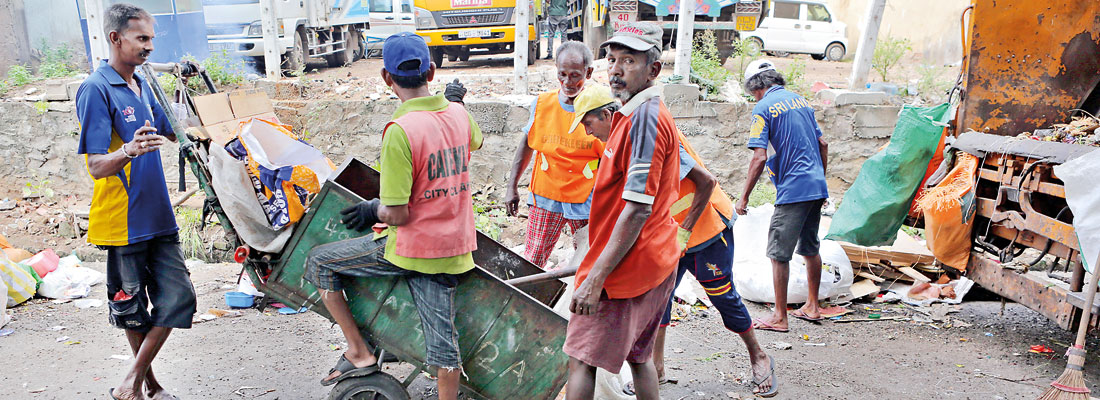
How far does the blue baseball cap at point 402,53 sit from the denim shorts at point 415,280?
653 millimetres

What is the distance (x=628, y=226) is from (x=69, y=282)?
15.6ft

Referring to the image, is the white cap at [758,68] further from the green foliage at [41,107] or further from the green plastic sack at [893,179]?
the green foliage at [41,107]

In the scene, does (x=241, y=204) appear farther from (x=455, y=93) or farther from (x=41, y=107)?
(x=41, y=107)

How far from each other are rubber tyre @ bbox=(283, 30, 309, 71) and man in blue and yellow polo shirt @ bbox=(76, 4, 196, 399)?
7070 millimetres

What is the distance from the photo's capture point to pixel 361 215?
2.72 meters

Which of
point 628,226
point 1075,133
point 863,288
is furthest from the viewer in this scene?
point 863,288

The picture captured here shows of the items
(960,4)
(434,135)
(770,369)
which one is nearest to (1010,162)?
(770,369)

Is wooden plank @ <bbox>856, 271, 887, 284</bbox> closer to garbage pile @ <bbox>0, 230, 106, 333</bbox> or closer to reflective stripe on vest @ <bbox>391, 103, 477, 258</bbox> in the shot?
reflective stripe on vest @ <bbox>391, 103, 477, 258</bbox>

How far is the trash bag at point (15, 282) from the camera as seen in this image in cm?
487

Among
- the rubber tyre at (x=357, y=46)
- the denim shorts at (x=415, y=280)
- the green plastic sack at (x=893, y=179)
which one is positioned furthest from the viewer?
the rubber tyre at (x=357, y=46)

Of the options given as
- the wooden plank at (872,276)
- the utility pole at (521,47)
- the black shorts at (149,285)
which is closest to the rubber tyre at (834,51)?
the utility pole at (521,47)

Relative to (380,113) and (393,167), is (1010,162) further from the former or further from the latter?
(380,113)

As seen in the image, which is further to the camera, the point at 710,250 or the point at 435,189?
the point at 710,250

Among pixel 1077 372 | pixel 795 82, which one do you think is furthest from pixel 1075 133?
pixel 795 82
